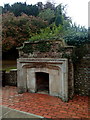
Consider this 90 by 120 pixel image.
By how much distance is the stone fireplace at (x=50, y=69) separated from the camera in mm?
4082

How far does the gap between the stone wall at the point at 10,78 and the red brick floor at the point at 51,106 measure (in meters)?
2.33

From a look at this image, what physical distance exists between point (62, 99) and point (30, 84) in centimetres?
190

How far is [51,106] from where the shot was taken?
368cm

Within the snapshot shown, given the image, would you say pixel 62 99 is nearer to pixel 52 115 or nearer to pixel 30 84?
pixel 52 115

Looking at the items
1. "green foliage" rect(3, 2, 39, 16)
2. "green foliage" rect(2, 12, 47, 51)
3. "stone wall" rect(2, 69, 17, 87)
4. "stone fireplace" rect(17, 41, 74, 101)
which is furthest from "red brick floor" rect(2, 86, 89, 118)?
"green foliage" rect(3, 2, 39, 16)

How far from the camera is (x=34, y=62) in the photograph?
4.70 meters

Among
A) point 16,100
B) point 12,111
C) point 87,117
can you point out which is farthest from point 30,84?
point 87,117

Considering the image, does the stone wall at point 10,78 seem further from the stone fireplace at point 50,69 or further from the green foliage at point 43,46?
the green foliage at point 43,46

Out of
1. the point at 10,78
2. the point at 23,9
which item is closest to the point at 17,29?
the point at 10,78

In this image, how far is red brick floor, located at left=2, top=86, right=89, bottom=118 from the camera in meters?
3.17

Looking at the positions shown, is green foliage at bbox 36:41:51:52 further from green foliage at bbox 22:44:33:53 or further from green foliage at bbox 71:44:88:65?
green foliage at bbox 71:44:88:65

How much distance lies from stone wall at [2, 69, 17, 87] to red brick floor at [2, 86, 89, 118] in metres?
2.33

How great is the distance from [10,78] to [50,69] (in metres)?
3.53

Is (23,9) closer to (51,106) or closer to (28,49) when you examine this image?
(28,49)
